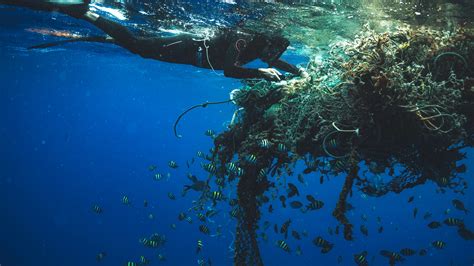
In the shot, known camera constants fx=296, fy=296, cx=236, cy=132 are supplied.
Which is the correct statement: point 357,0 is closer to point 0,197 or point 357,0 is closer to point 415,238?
point 415,238

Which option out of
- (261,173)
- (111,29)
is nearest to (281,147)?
(261,173)

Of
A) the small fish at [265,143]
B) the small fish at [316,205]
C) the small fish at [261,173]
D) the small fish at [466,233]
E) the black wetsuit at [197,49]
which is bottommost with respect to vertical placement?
the small fish at [466,233]

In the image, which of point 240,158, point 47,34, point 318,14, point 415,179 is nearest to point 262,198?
point 240,158

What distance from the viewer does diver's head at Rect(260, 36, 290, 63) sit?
8.05 m

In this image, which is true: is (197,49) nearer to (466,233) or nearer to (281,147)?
(281,147)

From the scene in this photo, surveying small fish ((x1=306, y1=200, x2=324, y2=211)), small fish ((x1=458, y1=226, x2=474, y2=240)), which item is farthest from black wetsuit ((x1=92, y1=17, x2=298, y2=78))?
small fish ((x1=458, y1=226, x2=474, y2=240))

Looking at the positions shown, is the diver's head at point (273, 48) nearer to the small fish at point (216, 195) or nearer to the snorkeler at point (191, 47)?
the snorkeler at point (191, 47)

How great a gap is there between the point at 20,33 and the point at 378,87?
24.7 meters

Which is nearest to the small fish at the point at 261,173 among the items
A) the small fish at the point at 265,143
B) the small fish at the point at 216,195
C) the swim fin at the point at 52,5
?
the small fish at the point at 265,143

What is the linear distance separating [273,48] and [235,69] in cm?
210

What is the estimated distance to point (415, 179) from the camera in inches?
211

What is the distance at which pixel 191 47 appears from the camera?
8.12 metres

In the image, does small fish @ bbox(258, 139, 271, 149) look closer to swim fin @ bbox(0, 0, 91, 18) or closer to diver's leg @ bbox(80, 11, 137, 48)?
diver's leg @ bbox(80, 11, 137, 48)

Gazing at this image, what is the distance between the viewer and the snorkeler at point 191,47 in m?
6.25
